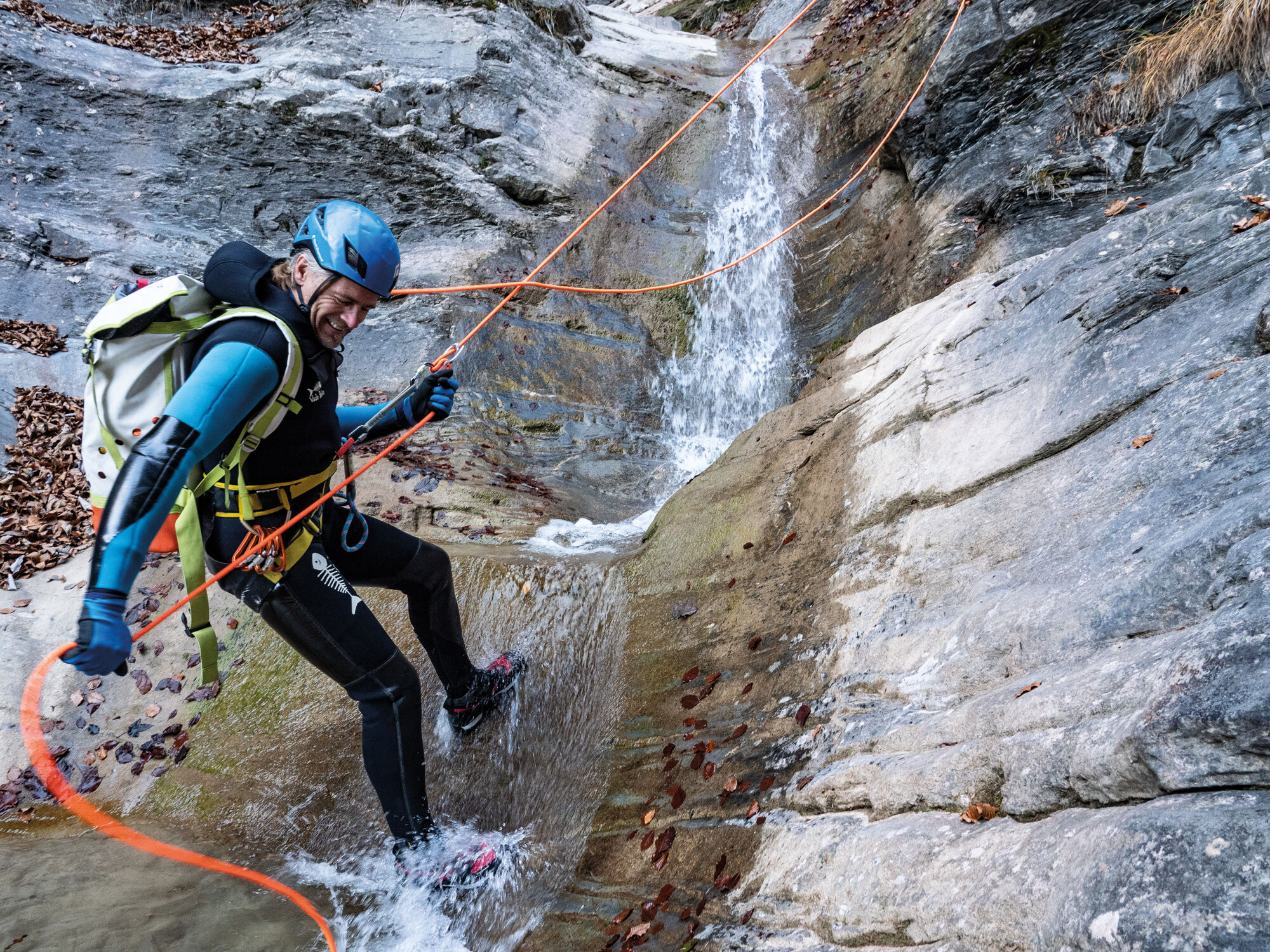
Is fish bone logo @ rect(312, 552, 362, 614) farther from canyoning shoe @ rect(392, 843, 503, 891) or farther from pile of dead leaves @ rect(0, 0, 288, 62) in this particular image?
pile of dead leaves @ rect(0, 0, 288, 62)

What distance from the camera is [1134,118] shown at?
5.59 m

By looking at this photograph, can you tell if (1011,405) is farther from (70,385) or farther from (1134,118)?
(70,385)

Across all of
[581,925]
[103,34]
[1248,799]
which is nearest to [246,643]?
[581,925]

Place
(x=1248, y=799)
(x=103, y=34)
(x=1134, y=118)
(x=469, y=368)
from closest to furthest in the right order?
1. (x=1248, y=799)
2. (x=1134, y=118)
3. (x=469, y=368)
4. (x=103, y=34)

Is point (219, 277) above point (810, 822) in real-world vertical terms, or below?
above

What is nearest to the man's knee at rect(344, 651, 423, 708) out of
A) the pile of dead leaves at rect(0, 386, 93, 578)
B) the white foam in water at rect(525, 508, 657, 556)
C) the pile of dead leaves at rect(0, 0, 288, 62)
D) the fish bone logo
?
the fish bone logo

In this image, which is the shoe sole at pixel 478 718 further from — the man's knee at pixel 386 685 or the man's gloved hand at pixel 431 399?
the man's gloved hand at pixel 431 399

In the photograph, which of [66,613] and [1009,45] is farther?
[1009,45]

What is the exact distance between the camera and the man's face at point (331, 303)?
2.81m

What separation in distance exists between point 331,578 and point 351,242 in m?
1.38

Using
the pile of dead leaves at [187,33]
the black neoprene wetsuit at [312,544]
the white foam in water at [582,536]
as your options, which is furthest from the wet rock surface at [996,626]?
the pile of dead leaves at [187,33]

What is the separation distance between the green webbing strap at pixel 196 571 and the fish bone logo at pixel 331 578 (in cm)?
45

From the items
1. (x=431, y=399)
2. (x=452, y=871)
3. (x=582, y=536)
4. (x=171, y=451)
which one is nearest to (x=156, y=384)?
(x=171, y=451)

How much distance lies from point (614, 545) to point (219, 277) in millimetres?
3485
